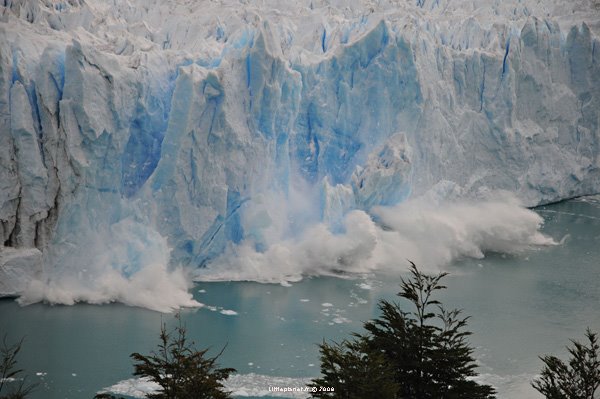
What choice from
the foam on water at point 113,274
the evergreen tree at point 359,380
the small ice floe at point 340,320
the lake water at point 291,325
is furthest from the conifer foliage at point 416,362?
the foam on water at point 113,274

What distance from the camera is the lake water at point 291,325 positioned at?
8.93 m

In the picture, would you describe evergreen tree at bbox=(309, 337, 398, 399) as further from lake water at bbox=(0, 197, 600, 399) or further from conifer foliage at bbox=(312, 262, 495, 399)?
lake water at bbox=(0, 197, 600, 399)

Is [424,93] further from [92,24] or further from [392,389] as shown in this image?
[392,389]

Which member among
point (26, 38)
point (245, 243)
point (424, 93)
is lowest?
point (245, 243)

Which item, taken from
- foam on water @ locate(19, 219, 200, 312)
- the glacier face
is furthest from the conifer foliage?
the glacier face

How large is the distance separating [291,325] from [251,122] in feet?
12.9

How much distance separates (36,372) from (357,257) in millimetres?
6330

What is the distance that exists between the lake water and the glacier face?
35.0 inches

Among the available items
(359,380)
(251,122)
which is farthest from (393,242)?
(359,380)

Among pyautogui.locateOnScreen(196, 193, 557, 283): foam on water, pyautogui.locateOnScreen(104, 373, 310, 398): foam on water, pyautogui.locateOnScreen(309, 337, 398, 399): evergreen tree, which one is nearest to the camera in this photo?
pyautogui.locateOnScreen(309, 337, 398, 399): evergreen tree

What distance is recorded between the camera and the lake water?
29.3ft

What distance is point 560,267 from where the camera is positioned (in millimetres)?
14273

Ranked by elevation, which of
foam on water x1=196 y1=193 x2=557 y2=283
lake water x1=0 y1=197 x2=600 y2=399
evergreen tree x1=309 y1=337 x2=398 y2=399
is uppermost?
foam on water x1=196 y1=193 x2=557 y2=283

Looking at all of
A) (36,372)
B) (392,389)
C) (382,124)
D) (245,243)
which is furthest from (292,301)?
(392,389)
